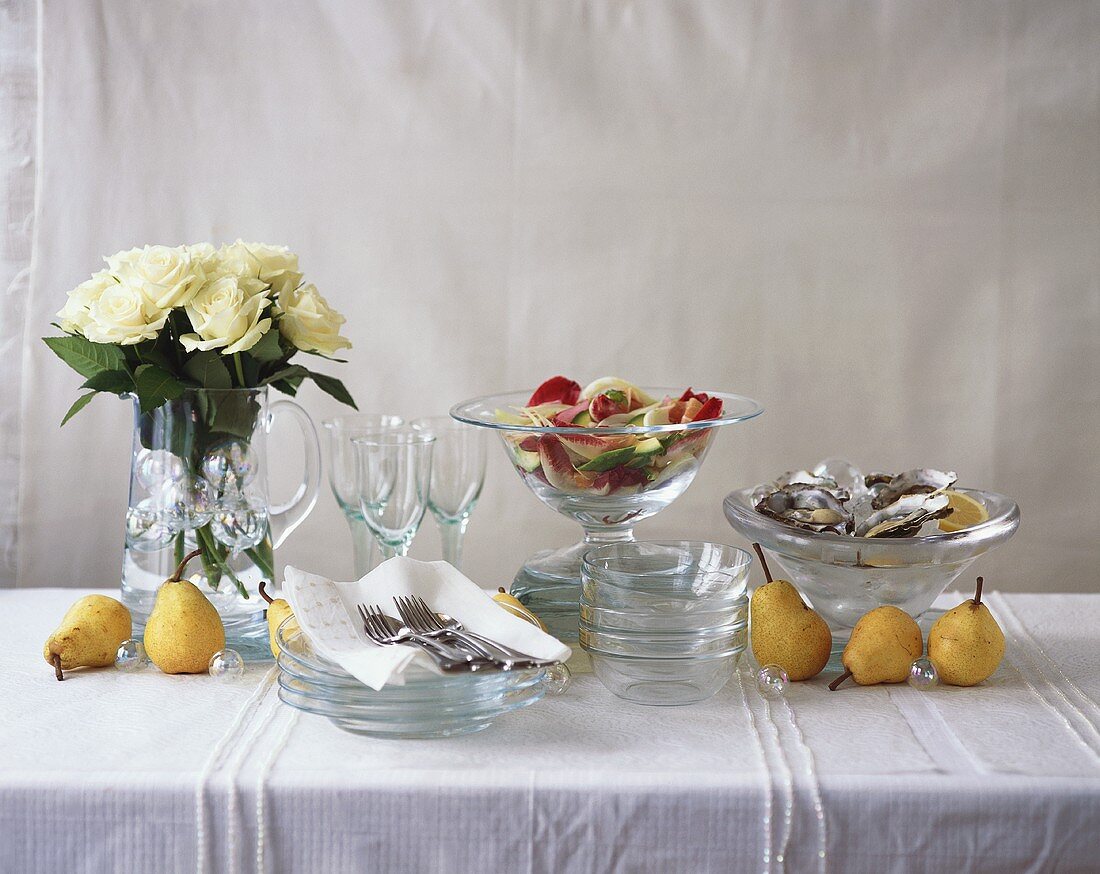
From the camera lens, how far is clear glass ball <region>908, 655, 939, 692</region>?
83cm

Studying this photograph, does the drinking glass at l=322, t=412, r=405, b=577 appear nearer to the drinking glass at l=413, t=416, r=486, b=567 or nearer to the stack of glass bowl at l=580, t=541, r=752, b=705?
the drinking glass at l=413, t=416, r=486, b=567

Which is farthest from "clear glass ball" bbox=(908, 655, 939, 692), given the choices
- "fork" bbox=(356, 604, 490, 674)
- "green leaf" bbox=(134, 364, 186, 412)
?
"green leaf" bbox=(134, 364, 186, 412)

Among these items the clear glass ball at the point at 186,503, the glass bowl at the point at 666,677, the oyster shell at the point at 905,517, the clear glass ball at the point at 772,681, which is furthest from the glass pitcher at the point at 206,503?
the oyster shell at the point at 905,517

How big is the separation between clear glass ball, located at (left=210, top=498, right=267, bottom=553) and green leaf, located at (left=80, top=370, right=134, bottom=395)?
0.44ft

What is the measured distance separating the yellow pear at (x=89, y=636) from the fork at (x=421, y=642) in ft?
0.72

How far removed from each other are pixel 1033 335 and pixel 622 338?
624mm

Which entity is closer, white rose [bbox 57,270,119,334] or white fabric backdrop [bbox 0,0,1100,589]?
white rose [bbox 57,270,119,334]

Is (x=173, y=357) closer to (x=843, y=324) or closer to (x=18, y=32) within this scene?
(x=18, y=32)

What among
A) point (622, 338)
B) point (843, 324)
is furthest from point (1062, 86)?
point (622, 338)

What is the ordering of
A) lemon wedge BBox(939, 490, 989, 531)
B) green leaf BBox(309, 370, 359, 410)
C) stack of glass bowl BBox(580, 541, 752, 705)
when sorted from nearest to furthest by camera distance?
1. stack of glass bowl BBox(580, 541, 752, 705)
2. lemon wedge BBox(939, 490, 989, 531)
3. green leaf BBox(309, 370, 359, 410)

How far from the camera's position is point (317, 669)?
0.76 m

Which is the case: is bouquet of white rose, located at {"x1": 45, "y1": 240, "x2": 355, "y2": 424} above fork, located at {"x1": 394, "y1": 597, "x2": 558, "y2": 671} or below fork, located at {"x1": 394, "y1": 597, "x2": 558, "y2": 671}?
above

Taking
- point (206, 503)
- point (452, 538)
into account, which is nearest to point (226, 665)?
point (206, 503)

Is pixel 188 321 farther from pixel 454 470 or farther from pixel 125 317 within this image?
pixel 454 470
